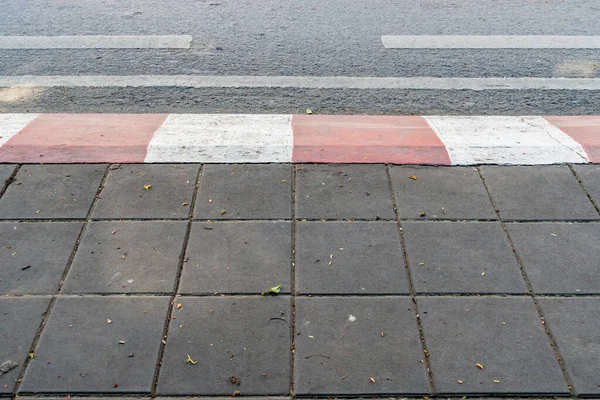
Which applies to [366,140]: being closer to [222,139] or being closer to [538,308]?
[222,139]

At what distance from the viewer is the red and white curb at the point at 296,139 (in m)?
4.64

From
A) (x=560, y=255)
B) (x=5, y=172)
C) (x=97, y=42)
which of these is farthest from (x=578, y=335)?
(x=97, y=42)

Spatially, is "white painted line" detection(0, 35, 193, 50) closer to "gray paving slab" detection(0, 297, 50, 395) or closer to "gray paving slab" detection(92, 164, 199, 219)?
"gray paving slab" detection(92, 164, 199, 219)

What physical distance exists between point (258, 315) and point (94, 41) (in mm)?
4502

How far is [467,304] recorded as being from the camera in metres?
3.41

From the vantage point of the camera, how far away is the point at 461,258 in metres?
3.73

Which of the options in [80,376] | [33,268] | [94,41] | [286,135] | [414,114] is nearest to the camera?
[80,376]

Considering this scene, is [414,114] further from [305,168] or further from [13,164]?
[13,164]

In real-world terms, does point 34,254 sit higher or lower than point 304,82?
higher

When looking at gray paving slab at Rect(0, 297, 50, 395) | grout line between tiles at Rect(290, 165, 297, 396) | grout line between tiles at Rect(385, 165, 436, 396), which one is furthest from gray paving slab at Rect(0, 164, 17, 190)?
grout line between tiles at Rect(385, 165, 436, 396)

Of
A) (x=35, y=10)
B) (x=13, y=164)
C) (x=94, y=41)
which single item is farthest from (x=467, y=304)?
(x=35, y=10)

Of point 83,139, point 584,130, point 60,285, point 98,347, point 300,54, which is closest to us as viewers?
point 98,347

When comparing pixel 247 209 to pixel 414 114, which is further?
pixel 414 114

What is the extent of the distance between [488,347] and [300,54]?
4.06m
